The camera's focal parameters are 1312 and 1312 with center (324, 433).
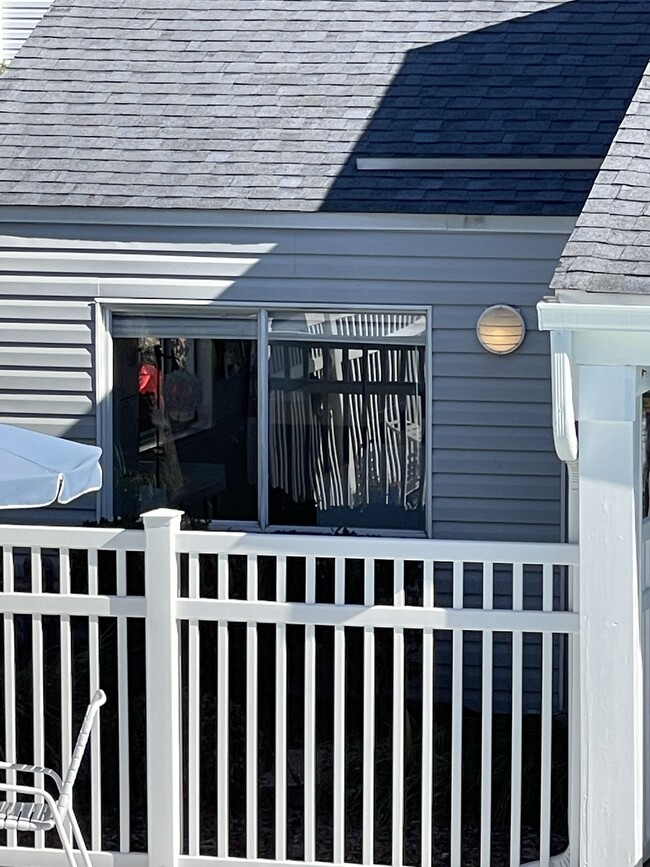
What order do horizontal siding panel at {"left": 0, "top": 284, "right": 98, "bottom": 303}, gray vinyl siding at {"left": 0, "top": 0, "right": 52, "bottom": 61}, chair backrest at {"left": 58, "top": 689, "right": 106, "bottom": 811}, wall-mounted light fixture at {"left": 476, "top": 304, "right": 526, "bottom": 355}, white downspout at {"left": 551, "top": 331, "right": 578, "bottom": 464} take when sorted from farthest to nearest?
gray vinyl siding at {"left": 0, "top": 0, "right": 52, "bottom": 61}, horizontal siding panel at {"left": 0, "top": 284, "right": 98, "bottom": 303}, wall-mounted light fixture at {"left": 476, "top": 304, "right": 526, "bottom": 355}, chair backrest at {"left": 58, "top": 689, "right": 106, "bottom": 811}, white downspout at {"left": 551, "top": 331, "right": 578, "bottom": 464}

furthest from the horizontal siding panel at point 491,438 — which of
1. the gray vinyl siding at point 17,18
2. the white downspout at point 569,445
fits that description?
the gray vinyl siding at point 17,18

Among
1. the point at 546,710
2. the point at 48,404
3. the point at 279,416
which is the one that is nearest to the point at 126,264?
the point at 48,404

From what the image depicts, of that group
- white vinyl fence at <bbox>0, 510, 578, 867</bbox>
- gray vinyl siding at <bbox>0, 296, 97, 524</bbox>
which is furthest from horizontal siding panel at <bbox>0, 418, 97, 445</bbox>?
white vinyl fence at <bbox>0, 510, 578, 867</bbox>

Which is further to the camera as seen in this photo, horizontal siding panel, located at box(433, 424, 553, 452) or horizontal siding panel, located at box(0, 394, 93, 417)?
horizontal siding panel, located at box(0, 394, 93, 417)

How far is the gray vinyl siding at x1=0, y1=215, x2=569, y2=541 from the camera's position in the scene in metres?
7.74

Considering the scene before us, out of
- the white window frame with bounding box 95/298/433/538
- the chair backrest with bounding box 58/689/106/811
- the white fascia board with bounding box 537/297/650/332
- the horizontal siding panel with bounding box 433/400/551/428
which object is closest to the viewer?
the white fascia board with bounding box 537/297/650/332

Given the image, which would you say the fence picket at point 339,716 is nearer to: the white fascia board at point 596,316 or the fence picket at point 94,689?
the fence picket at point 94,689

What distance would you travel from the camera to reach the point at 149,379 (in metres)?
8.16

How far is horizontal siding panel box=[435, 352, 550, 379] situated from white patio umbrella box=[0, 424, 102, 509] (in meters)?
3.29

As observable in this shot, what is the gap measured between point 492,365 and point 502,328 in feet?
0.80

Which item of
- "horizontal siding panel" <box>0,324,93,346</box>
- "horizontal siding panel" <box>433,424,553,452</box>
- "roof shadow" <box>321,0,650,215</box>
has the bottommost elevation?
"horizontal siding panel" <box>433,424,553,452</box>

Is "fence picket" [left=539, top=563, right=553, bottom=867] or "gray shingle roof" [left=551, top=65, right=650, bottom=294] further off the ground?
"gray shingle roof" [left=551, top=65, right=650, bottom=294]

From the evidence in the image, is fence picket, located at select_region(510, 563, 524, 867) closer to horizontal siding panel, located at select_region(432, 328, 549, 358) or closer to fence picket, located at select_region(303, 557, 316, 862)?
fence picket, located at select_region(303, 557, 316, 862)

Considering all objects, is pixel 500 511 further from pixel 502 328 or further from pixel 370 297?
pixel 370 297
